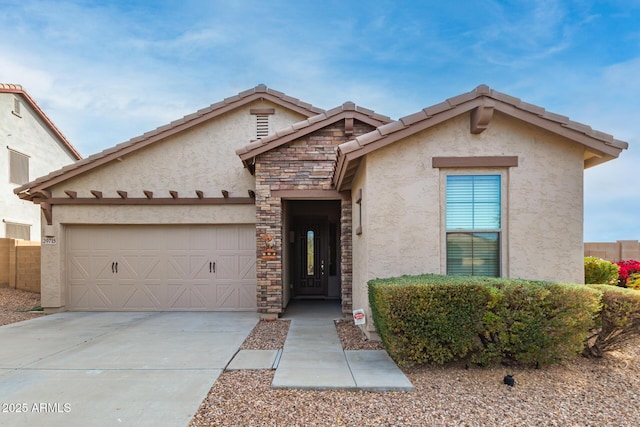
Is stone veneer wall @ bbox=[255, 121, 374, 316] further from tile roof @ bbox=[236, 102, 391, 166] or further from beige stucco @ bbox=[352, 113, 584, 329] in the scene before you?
beige stucco @ bbox=[352, 113, 584, 329]

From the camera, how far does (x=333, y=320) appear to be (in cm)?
Answer: 914

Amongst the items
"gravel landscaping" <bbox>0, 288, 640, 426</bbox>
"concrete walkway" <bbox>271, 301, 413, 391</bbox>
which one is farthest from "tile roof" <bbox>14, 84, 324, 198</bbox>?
"gravel landscaping" <bbox>0, 288, 640, 426</bbox>

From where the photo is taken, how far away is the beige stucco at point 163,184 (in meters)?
10.5

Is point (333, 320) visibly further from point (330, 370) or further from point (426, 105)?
point (426, 105)

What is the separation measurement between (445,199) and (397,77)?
8.40 metres

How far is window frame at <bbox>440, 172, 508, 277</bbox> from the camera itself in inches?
258

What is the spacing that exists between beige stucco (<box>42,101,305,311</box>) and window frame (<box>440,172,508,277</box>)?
552cm

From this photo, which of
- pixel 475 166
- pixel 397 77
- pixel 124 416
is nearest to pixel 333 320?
pixel 475 166

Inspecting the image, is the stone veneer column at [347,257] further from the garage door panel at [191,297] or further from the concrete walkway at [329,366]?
the garage door panel at [191,297]

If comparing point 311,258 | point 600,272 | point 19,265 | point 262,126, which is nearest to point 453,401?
point 600,272

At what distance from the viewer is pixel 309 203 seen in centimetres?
1270

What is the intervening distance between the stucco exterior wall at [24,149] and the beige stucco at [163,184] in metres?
7.72

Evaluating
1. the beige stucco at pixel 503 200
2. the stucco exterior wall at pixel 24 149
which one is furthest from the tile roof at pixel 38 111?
the beige stucco at pixel 503 200

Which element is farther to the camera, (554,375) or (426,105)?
(426,105)
